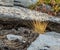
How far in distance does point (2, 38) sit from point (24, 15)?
95 centimetres

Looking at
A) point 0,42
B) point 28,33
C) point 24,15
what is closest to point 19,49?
point 0,42

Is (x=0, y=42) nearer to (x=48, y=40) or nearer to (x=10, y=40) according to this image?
(x=10, y=40)

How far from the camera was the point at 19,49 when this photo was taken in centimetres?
448

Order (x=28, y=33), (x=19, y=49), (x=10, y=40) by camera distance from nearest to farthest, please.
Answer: (x=19, y=49) → (x=10, y=40) → (x=28, y=33)

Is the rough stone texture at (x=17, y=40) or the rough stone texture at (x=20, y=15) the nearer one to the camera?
the rough stone texture at (x=17, y=40)

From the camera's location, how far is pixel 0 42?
4742mm

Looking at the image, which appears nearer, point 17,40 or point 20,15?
point 17,40

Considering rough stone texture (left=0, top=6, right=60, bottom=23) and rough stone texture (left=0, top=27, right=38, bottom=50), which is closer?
rough stone texture (left=0, top=27, right=38, bottom=50)

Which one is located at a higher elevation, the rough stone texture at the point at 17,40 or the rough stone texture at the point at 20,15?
the rough stone texture at the point at 20,15

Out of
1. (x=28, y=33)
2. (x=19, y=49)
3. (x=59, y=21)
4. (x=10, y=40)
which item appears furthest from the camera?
(x=59, y=21)

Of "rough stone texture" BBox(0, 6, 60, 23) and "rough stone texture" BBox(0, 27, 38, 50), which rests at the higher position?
"rough stone texture" BBox(0, 6, 60, 23)

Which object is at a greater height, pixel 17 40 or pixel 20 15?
pixel 20 15

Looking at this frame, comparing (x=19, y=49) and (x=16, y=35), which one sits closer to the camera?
(x=19, y=49)

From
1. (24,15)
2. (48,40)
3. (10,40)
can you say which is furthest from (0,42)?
(24,15)
